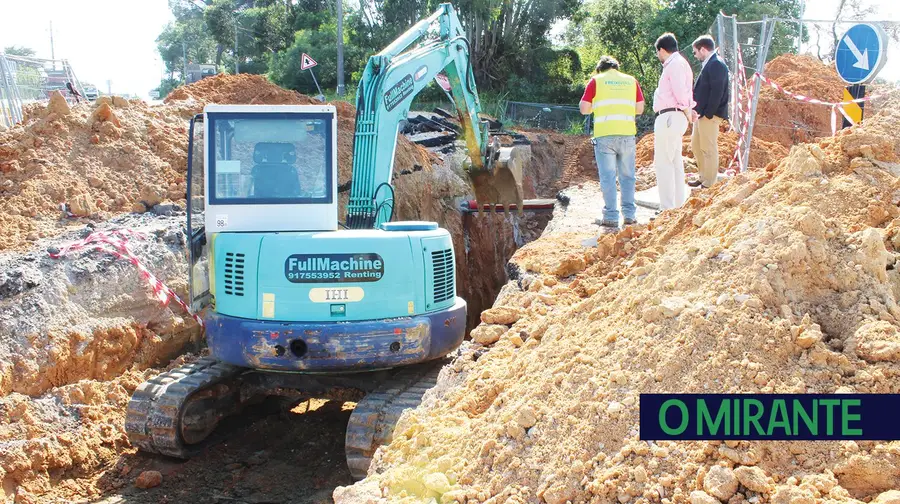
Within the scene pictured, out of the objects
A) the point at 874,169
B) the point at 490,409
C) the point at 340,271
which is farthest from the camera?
the point at 340,271

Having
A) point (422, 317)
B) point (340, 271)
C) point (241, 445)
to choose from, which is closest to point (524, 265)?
point (422, 317)

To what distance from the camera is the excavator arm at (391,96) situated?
22.8 feet

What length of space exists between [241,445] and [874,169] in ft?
18.2

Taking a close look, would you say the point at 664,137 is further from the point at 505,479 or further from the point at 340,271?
the point at 505,479

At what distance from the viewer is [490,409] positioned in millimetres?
4035

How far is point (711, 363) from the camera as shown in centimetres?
342

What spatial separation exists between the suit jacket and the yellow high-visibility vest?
0.71 metres

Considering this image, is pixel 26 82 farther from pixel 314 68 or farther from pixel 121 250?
pixel 314 68

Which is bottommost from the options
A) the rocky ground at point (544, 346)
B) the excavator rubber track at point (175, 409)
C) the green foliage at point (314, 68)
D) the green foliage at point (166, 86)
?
the excavator rubber track at point (175, 409)

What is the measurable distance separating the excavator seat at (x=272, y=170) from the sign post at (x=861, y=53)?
564 centimetres

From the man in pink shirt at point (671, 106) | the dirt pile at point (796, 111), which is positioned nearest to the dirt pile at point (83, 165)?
the man in pink shirt at point (671, 106)

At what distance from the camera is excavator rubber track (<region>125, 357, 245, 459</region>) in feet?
20.3

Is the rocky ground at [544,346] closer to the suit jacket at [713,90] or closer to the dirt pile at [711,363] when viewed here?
the dirt pile at [711,363]

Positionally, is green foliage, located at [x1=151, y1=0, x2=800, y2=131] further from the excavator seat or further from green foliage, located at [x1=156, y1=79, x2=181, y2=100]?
green foliage, located at [x1=156, y1=79, x2=181, y2=100]
